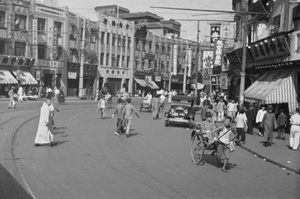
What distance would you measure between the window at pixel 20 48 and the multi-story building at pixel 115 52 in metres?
15.7

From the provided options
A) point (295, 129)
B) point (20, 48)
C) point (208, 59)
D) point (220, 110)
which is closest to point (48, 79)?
point (20, 48)

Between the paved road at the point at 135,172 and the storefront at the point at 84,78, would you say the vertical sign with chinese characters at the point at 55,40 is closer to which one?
the storefront at the point at 84,78

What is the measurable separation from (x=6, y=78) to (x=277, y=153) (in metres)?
36.9

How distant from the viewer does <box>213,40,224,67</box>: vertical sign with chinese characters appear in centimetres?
3656

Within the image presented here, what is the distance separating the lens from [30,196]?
24.6 ft

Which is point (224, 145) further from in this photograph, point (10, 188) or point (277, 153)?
point (10, 188)

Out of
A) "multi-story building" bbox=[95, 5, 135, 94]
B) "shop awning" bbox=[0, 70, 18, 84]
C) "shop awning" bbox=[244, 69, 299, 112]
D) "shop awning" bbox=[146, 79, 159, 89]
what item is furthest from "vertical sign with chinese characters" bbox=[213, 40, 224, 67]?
"shop awning" bbox=[146, 79, 159, 89]

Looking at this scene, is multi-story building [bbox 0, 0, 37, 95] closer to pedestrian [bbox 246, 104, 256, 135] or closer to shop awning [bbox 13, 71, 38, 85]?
shop awning [bbox 13, 71, 38, 85]

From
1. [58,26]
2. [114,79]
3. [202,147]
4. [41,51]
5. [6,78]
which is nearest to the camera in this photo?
[202,147]

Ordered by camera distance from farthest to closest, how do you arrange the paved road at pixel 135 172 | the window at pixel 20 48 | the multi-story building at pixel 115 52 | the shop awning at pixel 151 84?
the shop awning at pixel 151 84 < the multi-story building at pixel 115 52 < the window at pixel 20 48 < the paved road at pixel 135 172

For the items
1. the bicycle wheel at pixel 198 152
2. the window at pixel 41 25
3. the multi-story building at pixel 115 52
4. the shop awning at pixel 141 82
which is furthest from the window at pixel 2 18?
the bicycle wheel at pixel 198 152

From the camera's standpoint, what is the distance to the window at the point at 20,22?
4681 centimetres

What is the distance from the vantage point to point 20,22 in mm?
47344

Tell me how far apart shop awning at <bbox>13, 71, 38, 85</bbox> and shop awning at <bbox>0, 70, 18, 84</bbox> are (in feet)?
3.52
